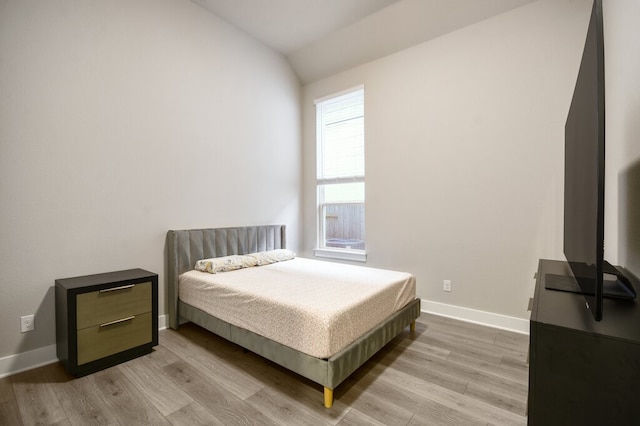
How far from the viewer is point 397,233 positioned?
3.60 metres

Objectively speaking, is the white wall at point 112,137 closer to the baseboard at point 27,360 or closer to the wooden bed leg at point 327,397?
the baseboard at point 27,360

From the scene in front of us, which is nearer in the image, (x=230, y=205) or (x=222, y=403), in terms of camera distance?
(x=222, y=403)

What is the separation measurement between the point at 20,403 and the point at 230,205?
90.3 inches

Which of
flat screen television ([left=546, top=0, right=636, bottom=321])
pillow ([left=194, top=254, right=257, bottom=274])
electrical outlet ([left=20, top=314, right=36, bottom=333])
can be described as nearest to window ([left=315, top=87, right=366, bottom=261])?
pillow ([left=194, top=254, right=257, bottom=274])

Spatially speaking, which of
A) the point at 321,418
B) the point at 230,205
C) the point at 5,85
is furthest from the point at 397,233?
the point at 5,85

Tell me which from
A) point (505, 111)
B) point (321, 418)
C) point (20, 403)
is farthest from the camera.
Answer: point (505, 111)

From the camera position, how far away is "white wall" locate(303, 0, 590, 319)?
2.65 m

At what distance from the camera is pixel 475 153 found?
9.98 ft

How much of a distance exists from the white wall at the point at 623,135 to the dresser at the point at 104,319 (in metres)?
3.22

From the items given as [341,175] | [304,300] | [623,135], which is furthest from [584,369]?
[341,175]

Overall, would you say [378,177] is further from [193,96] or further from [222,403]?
[222,403]

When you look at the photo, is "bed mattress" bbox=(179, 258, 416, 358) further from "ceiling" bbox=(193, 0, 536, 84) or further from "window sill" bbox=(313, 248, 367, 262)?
"ceiling" bbox=(193, 0, 536, 84)

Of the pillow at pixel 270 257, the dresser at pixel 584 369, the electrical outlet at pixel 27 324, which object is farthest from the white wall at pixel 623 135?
the electrical outlet at pixel 27 324

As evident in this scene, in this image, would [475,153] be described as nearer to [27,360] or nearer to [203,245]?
[203,245]
